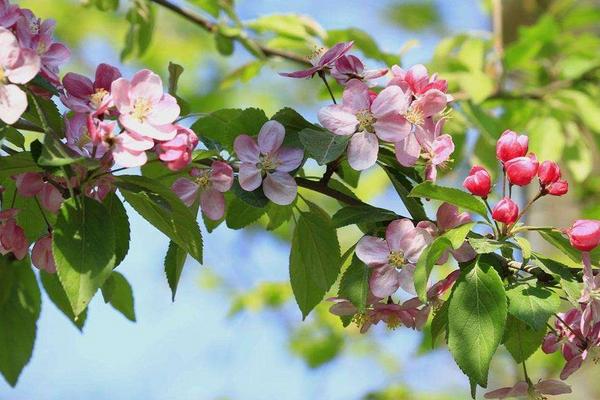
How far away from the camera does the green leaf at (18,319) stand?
137 cm

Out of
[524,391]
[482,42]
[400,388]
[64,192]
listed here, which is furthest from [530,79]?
[64,192]

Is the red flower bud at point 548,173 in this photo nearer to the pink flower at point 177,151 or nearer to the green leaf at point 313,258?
the green leaf at point 313,258

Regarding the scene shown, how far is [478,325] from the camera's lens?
899 millimetres

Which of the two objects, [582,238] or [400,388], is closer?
[582,238]

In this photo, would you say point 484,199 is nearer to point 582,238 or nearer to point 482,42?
point 582,238

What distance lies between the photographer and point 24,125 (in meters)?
0.89

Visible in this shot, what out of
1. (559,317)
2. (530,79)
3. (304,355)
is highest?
(559,317)

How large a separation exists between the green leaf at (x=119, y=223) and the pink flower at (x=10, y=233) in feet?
0.35

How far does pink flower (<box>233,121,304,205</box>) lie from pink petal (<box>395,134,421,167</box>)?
106 mm

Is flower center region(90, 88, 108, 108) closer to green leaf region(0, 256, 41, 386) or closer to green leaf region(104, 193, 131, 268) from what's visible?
green leaf region(104, 193, 131, 268)

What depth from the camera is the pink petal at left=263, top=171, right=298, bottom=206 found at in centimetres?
97

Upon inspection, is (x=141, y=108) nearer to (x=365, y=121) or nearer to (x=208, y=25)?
(x=365, y=121)

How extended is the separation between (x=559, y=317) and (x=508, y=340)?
0.06m

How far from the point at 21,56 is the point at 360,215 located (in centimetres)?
38
